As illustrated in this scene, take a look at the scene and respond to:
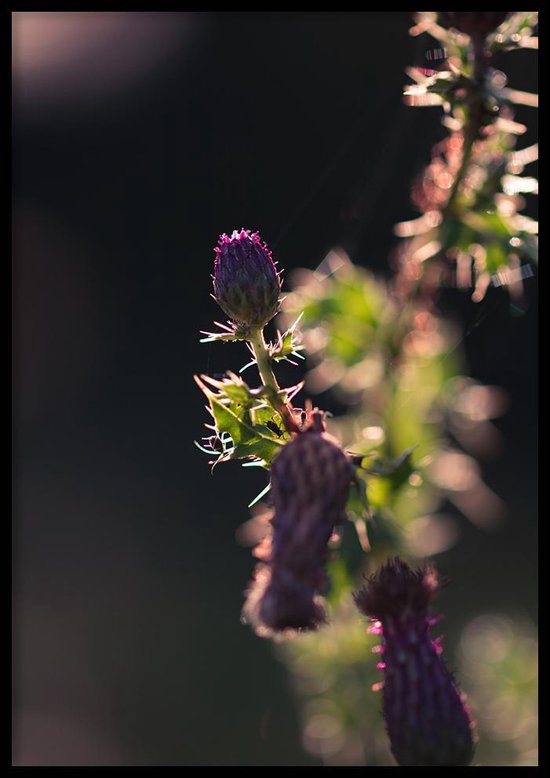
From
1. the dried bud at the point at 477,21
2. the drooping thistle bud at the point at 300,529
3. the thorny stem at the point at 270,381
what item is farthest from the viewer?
the dried bud at the point at 477,21

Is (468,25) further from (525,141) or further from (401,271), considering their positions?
(525,141)

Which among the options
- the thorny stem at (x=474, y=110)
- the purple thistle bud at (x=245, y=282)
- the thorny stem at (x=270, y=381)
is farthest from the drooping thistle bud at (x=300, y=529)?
the thorny stem at (x=474, y=110)

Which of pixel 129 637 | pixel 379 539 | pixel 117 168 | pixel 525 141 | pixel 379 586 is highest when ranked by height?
pixel 117 168

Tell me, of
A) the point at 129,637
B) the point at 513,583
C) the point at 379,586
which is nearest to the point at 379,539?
the point at 379,586

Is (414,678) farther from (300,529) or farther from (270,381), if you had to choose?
(270,381)

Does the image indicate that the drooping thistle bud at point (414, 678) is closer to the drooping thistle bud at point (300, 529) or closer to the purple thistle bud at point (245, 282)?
A: the drooping thistle bud at point (300, 529)

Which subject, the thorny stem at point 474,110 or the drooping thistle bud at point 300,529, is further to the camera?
the thorny stem at point 474,110
